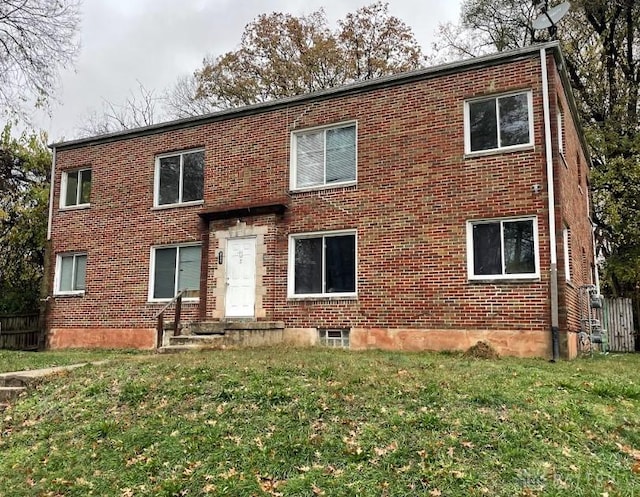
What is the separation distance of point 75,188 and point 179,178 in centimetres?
411

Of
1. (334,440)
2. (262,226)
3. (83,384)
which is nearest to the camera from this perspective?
(334,440)

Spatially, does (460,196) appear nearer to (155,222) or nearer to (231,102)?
(155,222)

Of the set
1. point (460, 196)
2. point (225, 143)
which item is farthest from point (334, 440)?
point (225, 143)

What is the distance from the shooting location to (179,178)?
15719 millimetres

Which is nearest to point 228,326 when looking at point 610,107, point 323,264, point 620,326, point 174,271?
point 323,264

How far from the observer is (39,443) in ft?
21.3

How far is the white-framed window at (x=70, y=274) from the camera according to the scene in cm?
1672

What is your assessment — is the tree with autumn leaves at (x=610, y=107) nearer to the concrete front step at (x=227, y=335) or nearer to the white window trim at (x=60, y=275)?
A: the concrete front step at (x=227, y=335)

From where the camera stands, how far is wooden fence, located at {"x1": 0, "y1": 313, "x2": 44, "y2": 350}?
17.2 meters

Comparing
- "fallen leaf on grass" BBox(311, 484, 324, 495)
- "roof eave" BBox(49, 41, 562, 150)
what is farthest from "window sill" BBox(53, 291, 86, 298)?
"fallen leaf on grass" BBox(311, 484, 324, 495)

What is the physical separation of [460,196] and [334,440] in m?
7.66

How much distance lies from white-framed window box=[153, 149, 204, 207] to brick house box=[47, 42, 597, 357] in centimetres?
4

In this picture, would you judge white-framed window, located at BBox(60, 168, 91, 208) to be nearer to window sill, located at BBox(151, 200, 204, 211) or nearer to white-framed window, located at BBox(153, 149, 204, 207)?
white-framed window, located at BBox(153, 149, 204, 207)

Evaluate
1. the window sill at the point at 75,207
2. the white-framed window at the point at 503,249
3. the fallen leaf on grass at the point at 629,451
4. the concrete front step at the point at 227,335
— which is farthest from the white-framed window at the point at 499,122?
the window sill at the point at 75,207
